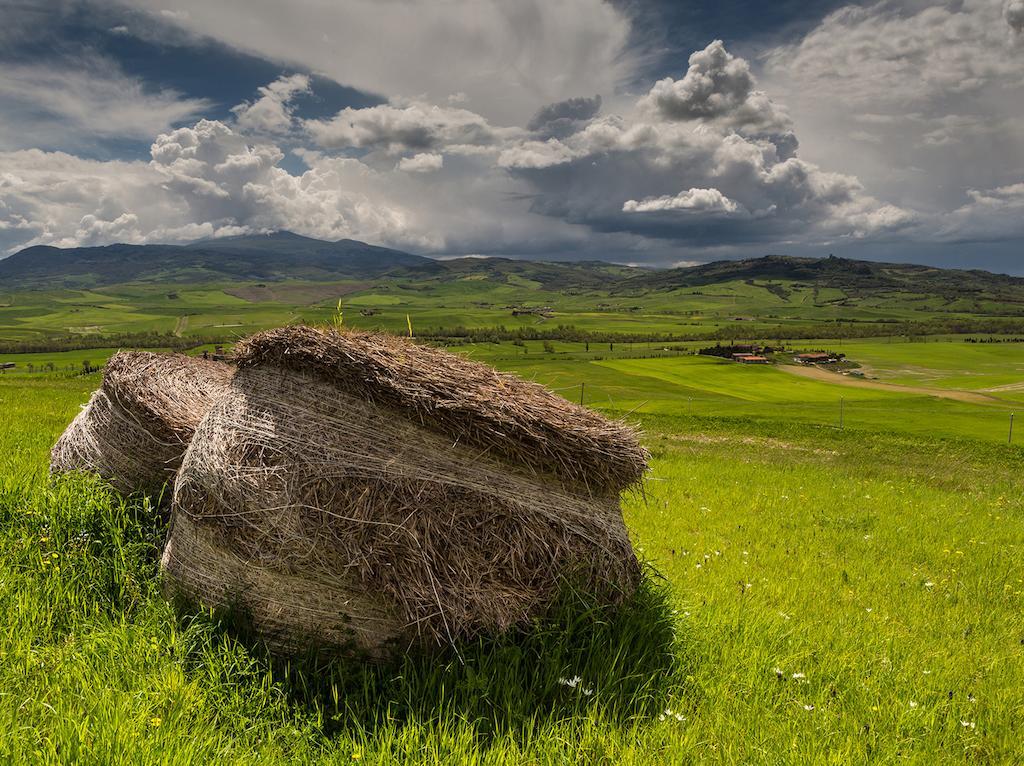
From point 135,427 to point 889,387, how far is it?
309 feet

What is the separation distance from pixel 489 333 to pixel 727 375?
7842 cm

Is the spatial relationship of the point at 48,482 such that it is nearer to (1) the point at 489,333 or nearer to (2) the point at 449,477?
(2) the point at 449,477

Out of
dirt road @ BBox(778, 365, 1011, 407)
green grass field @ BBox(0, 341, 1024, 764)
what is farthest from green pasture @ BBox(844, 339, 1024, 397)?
green grass field @ BBox(0, 341, 1024, 764)

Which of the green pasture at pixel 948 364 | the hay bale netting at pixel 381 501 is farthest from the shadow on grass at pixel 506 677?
the green pasture at pixel 948 364

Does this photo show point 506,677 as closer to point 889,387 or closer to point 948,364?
point 889,387

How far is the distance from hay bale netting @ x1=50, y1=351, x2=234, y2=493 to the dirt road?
74.4m

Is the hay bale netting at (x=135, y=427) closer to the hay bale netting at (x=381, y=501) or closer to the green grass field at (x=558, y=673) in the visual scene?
the green grass field at (x=558, y=673)

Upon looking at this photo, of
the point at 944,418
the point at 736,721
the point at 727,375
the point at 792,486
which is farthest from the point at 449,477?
the point at 727,375

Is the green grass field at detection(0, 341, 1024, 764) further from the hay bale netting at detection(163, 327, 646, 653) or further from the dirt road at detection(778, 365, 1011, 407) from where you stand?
the dirt road at detection(778, 365, 1011, 407)

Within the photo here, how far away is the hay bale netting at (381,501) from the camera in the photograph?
13.8ft

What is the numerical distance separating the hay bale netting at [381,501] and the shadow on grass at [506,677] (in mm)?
161

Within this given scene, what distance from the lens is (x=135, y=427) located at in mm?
6406

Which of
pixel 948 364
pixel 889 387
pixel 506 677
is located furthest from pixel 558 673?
pixel 948 364

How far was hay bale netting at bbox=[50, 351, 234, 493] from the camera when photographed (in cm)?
630
